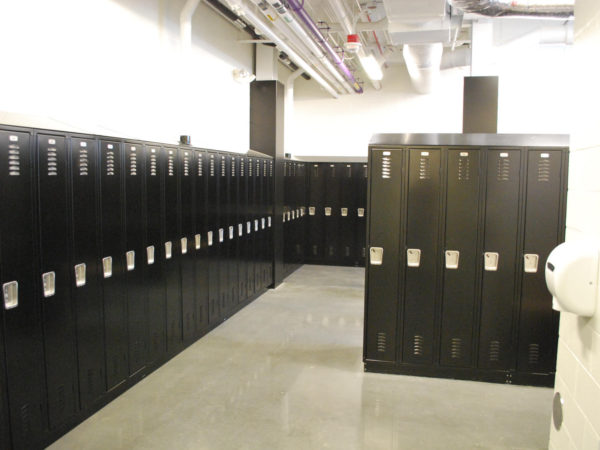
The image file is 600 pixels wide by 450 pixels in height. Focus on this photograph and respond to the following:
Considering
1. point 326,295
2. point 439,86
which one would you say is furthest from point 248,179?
point 439,86

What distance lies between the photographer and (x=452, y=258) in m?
3.63

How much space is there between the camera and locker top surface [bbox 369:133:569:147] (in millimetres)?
3462

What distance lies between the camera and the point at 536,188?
3486mm

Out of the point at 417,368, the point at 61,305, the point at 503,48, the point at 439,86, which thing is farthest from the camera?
the point at 439,86

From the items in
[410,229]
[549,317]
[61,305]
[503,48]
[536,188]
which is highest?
[503,48]

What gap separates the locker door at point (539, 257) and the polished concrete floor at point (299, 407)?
28 cm

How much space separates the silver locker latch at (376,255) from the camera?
12.3ft

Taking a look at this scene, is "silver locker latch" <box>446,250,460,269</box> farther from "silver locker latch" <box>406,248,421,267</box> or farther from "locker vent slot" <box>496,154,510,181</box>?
"locker vent slot" <box>496,154,510,181</box>

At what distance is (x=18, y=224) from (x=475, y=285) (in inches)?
121

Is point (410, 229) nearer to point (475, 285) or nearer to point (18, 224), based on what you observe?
point (475, 285)

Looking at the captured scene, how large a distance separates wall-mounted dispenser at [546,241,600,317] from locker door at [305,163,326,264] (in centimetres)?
650

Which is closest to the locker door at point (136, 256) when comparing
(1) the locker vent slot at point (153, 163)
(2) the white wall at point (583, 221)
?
(1) the locker vent slot at point (153, 163)

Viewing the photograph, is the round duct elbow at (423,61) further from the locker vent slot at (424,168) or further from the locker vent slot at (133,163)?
the locker vent slot at (133,163)

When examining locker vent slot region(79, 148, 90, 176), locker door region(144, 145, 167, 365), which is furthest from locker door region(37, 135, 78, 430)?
locker door region(144, 145, 167, 365)
